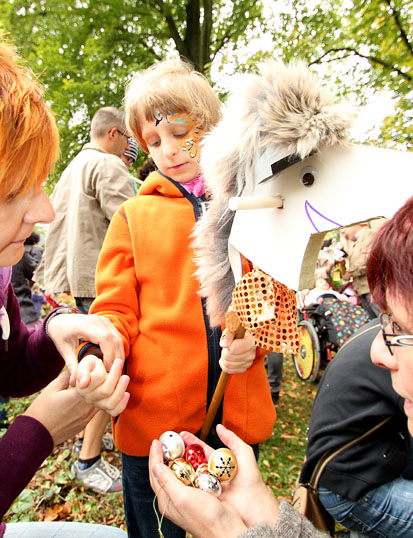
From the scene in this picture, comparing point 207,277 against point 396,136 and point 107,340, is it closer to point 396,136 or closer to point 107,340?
point 107,340

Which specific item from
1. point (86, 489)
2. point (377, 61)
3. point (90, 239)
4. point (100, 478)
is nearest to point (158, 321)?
point (90, 239)

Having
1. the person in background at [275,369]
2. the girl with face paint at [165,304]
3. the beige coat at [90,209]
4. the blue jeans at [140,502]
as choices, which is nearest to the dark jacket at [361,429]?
the girl with face paint at [165,304]

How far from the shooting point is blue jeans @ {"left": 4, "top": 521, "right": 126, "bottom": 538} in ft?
4.08

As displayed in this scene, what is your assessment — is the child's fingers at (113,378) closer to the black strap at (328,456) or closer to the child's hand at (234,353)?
the child's hand at (234,353)

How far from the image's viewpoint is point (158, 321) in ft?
4.17

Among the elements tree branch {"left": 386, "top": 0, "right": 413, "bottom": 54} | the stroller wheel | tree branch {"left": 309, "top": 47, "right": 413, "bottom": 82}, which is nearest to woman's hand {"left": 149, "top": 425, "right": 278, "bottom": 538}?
the stroller wheel

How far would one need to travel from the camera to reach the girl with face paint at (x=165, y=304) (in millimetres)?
1279

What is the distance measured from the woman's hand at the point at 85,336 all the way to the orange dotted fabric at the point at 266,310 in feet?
1.23

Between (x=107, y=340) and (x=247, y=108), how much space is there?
0.75 meters

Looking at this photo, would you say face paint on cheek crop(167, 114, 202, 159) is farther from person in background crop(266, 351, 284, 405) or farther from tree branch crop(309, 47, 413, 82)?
tree branch crop(309, 47, 413, 82)

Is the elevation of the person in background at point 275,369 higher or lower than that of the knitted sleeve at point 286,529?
lower

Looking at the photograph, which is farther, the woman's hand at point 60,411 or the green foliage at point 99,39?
the green foliage at point 99,39

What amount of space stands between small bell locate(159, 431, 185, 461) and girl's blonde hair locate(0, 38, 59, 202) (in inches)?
32.4

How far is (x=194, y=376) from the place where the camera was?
1.29m
